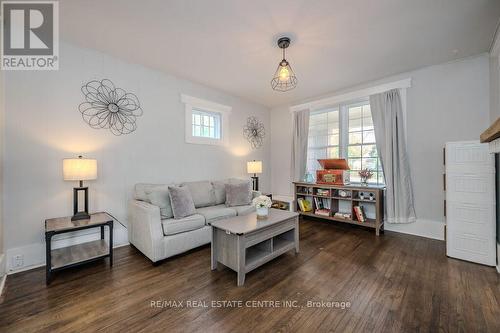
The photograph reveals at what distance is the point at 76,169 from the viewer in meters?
2.30

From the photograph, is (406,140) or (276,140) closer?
(406,140)

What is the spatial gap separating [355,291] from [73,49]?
416 centimetres

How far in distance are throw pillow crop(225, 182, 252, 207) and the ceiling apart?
189cm

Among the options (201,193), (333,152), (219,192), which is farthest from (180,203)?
(333,152)

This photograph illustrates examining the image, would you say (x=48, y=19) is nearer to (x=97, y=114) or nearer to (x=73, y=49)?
(x=73, y=49)

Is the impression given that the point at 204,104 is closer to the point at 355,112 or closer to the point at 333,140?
the point at 333,140

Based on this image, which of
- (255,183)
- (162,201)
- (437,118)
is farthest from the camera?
(255,183)

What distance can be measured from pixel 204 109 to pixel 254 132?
1431 mm

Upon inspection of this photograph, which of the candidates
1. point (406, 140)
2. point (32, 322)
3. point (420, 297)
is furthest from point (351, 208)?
point (32, 322)

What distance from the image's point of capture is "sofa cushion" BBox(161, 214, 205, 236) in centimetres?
251

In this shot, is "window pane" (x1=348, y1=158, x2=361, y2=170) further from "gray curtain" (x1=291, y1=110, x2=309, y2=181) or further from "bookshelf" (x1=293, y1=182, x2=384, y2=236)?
"gray curtain" (x1=291, y1=110, x2=309, y2=181)

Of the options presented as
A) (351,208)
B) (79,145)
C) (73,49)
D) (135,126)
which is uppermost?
(73,49)

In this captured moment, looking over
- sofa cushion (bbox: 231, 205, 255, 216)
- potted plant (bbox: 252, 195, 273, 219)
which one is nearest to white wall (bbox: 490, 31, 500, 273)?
potted plant (bbox: 252, 195, 273, 219)

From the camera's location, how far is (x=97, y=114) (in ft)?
9.25
